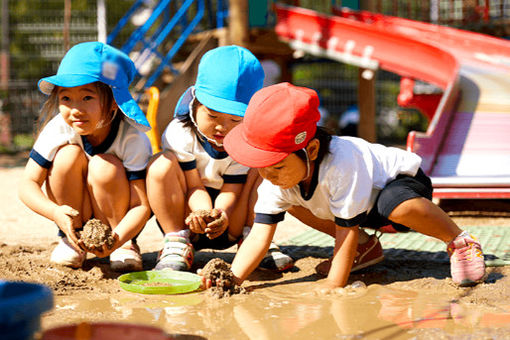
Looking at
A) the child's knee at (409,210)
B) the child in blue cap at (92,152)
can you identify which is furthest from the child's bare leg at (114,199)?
the child's knee at (409,210)

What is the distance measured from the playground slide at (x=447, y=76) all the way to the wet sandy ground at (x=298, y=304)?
4.67ft

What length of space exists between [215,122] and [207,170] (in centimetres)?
26

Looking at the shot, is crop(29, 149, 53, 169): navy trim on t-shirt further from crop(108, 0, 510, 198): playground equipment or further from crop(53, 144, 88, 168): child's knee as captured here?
crop(108, 0, 510, 198): playground equipment

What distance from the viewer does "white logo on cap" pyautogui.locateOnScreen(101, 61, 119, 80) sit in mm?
2553

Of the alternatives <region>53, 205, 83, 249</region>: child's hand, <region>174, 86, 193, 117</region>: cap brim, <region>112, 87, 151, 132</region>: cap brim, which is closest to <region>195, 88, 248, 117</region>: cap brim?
<region>174, 86, 193, 117</region>: cap brim

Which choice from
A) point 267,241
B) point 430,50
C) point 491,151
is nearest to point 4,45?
point 430,50

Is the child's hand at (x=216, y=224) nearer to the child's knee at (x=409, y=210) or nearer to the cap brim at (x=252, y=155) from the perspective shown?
the cap brim at (x=252, y=155)

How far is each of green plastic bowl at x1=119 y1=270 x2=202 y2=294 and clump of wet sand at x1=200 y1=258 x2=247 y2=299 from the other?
8 cm

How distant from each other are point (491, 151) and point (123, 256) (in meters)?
3.05

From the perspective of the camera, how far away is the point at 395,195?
7.71ft

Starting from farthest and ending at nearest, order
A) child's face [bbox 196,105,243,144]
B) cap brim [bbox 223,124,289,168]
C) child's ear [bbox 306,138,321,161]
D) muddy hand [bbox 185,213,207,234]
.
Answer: child's face [bbox 196,105,243,144] < muddy hand [bbox 185,213,207,234] < child's ear [bbox 306,138,321,161] < cap brim [bbox 223,124,289,168]

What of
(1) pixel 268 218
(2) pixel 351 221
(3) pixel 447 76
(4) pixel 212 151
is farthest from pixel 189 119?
(3) pixel 447 76

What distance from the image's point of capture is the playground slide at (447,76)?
14.3ft

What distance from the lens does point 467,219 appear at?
3.86 metres
